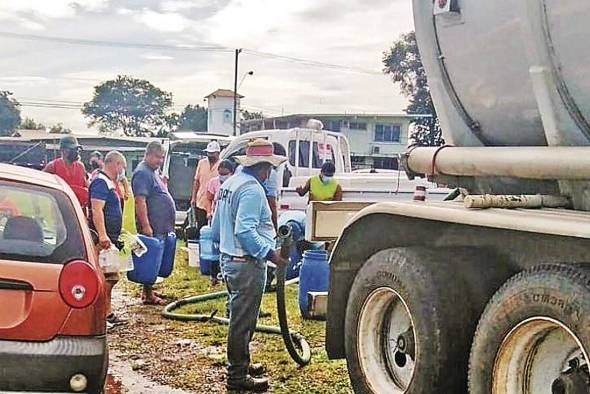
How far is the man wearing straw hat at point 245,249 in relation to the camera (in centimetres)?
591

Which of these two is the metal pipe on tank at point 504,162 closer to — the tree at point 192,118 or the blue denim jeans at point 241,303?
the blue denim jeans at point 241,303

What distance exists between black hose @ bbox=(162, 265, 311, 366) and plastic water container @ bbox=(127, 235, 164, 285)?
1.26 feet

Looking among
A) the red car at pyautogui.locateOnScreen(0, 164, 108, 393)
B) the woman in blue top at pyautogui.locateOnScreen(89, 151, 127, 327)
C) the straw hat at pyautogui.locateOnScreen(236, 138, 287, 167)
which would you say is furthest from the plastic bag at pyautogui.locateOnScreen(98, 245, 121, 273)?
the red car at pyautogui.locateOnScreen(0, 164, 108, 393)

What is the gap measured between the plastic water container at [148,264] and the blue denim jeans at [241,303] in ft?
9.71

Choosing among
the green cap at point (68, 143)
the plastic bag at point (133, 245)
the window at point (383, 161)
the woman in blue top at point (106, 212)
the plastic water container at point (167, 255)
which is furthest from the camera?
the window at point (383, 161)

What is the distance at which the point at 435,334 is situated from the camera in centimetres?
412

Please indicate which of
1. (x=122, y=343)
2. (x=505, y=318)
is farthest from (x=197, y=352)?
(x=505, y=318)

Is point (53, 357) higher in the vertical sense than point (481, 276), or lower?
lower

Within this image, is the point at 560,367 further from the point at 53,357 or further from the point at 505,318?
the point at 53,357

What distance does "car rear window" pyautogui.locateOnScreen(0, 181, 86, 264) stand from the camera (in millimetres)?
4508

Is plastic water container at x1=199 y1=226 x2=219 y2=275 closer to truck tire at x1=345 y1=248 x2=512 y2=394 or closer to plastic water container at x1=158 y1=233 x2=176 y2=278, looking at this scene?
plastic water container at x1=158 y1=233 x2=176 y2=278

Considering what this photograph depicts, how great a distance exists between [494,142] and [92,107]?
8698 cm

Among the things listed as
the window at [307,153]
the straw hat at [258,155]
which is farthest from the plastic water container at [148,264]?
the window at [307,153]

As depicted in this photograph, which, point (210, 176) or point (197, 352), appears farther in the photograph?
point (210, 176)
